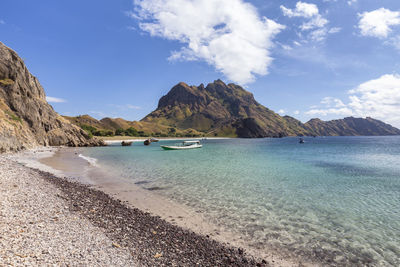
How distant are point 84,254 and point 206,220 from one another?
8.18 metres

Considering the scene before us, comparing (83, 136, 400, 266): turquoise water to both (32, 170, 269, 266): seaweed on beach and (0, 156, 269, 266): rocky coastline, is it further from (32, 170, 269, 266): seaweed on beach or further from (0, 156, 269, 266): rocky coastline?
(0, 156, 269, 266): rocky coastline

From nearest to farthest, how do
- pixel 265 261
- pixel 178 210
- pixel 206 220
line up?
pixel 265 261 < pixel 206 220 < pixel 178 210

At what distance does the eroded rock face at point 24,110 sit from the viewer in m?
59.0

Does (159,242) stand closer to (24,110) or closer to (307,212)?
(307,212)

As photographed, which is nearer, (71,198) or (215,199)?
(71,198)

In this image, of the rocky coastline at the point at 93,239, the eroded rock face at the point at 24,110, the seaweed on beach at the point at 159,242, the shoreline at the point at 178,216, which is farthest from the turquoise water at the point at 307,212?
the eroded rock face at the point at 24,110

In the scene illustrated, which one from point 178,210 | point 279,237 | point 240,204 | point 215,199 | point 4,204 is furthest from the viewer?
point 215,199

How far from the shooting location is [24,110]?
6988 cm

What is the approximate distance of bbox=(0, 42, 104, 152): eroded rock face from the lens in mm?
58969

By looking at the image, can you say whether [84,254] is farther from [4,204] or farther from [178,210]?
[178,210]

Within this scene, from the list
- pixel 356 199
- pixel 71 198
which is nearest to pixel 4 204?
pixel 71 198

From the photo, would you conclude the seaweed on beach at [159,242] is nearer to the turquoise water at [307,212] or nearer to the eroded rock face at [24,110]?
the turquoise water at [307,212]

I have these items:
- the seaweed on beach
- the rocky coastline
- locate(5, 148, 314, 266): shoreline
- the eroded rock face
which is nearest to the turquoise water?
locate(5, 148, 314, 266): shoreline

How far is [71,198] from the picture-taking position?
48.5 ft
